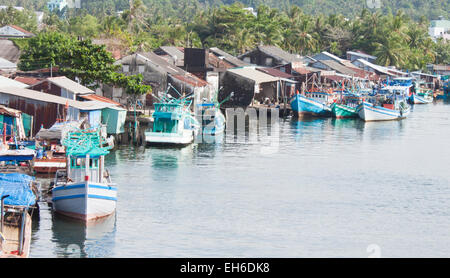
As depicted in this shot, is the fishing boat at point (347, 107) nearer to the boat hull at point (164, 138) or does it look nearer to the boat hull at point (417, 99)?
the boat hull at point (417, 99)

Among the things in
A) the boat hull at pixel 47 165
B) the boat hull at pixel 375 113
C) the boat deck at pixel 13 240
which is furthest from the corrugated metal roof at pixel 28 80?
the boat hull at pixel 375 113

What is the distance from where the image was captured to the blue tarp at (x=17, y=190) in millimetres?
26844

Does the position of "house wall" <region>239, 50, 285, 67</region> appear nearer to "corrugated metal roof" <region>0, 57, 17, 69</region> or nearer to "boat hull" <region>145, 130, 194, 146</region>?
"corrugated metal roof" <region>0, 57, 17, 69</region>

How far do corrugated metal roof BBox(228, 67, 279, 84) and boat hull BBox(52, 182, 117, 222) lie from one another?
4422 centimetres

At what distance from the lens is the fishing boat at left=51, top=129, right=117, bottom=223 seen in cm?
2925

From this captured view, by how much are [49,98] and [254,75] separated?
34.0 metres

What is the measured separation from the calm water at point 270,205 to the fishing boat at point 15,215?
972 millimetres

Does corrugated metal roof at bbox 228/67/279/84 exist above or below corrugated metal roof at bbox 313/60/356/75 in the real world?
below

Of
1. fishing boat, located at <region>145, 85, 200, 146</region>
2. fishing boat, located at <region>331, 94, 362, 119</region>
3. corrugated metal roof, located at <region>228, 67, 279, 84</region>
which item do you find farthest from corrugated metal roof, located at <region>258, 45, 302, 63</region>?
fishing boat, located at <region>145, 85, 200, 146</region>

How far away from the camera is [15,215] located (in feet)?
88.4

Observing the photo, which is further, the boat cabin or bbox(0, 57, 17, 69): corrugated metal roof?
bbox(0, 57, 17, 69): corrugated metal roof

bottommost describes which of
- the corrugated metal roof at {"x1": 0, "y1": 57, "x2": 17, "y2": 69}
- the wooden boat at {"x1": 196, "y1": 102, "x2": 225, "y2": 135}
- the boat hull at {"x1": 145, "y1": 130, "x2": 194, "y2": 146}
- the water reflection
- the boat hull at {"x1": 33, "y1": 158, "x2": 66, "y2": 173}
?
the water reflection

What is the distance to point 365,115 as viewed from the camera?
70.6 metres

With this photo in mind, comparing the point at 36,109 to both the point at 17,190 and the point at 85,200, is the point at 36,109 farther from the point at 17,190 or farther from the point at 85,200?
the point at 17,190
